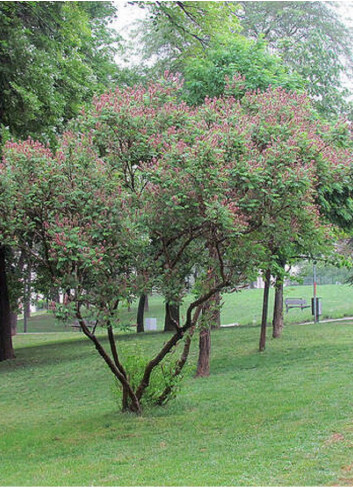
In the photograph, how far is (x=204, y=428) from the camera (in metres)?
9.62

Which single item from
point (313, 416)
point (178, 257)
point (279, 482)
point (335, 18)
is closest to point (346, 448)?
point (279, 482)

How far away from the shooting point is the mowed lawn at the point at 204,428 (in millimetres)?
7008

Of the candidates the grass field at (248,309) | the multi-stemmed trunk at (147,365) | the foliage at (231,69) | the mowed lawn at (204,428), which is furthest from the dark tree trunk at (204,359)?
the grass field at (248,309)

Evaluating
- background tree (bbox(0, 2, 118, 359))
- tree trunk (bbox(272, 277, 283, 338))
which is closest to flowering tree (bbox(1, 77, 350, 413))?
background tree (bbox(0, 2, 118, 359))

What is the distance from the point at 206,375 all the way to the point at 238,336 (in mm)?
7184

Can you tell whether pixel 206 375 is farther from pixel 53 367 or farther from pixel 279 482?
pixel 279 482

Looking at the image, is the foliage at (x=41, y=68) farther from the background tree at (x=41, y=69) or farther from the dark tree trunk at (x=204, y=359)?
the dark tree trunk at (x=204, y=359)

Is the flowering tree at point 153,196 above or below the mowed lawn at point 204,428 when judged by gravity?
above

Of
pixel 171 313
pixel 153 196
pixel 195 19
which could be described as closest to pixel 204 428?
pixel 171 313

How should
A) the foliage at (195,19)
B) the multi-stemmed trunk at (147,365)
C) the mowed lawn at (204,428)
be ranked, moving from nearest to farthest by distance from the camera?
the mowed lawn at (204,428) → the multi-stemmed trunk at (147,365) → the foliage at (195,19)

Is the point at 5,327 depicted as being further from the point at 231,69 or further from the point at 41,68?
the point at 231,69

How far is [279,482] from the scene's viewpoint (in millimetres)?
6234

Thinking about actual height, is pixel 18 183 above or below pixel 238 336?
above

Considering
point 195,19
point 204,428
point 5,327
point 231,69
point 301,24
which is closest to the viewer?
point 204,428
